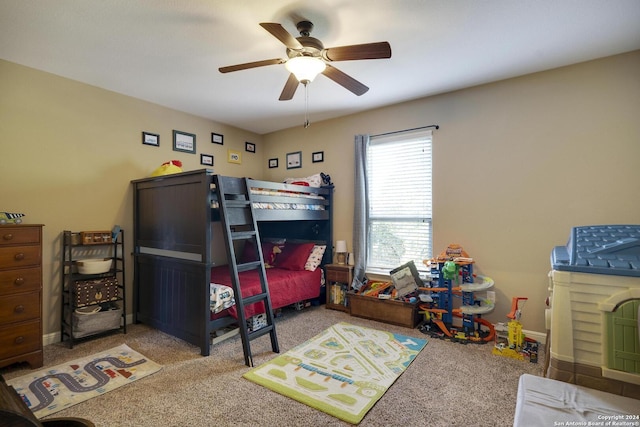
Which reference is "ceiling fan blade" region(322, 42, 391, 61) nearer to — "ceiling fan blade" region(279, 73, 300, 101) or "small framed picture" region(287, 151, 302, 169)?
"ceiling fan blade" region(279, 73, 300, 101)

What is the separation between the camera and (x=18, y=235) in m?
2.31

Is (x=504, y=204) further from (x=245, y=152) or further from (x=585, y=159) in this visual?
(x=245, y=152)

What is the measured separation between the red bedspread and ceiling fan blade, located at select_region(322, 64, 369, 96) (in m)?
2.09

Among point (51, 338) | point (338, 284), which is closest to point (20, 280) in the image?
point (51, 338)

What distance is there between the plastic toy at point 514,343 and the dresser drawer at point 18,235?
3.96m

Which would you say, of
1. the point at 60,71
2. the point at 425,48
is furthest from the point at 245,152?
the point at 425,48

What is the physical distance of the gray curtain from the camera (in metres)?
3.82

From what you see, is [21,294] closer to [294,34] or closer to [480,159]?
[294,34]

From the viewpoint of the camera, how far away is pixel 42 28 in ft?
7.06

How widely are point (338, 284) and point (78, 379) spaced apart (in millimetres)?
2654

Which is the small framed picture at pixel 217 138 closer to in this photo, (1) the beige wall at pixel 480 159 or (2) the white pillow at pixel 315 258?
(1) the beige wall at pixel 480 159

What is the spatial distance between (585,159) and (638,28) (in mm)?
997

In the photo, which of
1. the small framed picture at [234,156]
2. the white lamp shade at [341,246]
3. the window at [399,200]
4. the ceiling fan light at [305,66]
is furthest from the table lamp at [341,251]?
the ceiling fan light at [305,66]

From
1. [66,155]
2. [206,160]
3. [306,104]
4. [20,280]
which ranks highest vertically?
[306,104]
